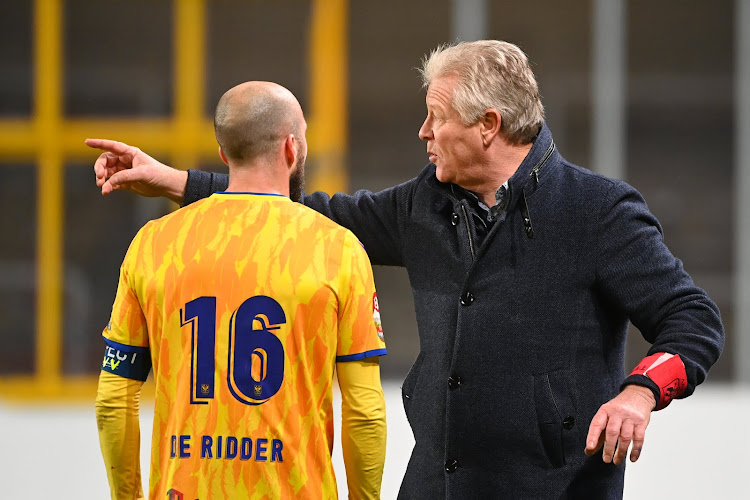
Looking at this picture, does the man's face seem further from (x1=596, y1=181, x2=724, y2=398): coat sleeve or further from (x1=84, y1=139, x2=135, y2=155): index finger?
(x1=84, y1=139, x2=135, y2=155): index finger

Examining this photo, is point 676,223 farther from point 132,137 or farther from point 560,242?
point 560,242

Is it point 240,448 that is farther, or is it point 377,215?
point 377,215

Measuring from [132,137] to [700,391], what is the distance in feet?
11.8

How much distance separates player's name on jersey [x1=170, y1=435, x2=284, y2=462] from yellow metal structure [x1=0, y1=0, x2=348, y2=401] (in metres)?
4.24

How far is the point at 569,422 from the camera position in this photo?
1.99 meters

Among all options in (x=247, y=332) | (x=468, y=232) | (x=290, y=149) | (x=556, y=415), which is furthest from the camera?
(x=468, y=232)

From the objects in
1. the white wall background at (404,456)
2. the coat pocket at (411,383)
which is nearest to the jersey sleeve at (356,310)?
the coat pocket at (411,383)

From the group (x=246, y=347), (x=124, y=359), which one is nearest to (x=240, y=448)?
(x=246, y=347)

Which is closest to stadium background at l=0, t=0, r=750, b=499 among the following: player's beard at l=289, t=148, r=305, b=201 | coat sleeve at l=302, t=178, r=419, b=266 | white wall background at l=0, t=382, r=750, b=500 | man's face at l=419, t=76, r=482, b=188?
white wall background at l=0, t=382, r=750, b=500

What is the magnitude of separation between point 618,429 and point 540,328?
12.4 inches

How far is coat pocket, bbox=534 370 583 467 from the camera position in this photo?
6.52 ft

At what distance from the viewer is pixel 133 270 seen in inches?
70.2

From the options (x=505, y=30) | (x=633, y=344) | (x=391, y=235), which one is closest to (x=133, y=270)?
(x=391, y=235)

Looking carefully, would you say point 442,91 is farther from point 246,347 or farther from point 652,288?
point 246,347
